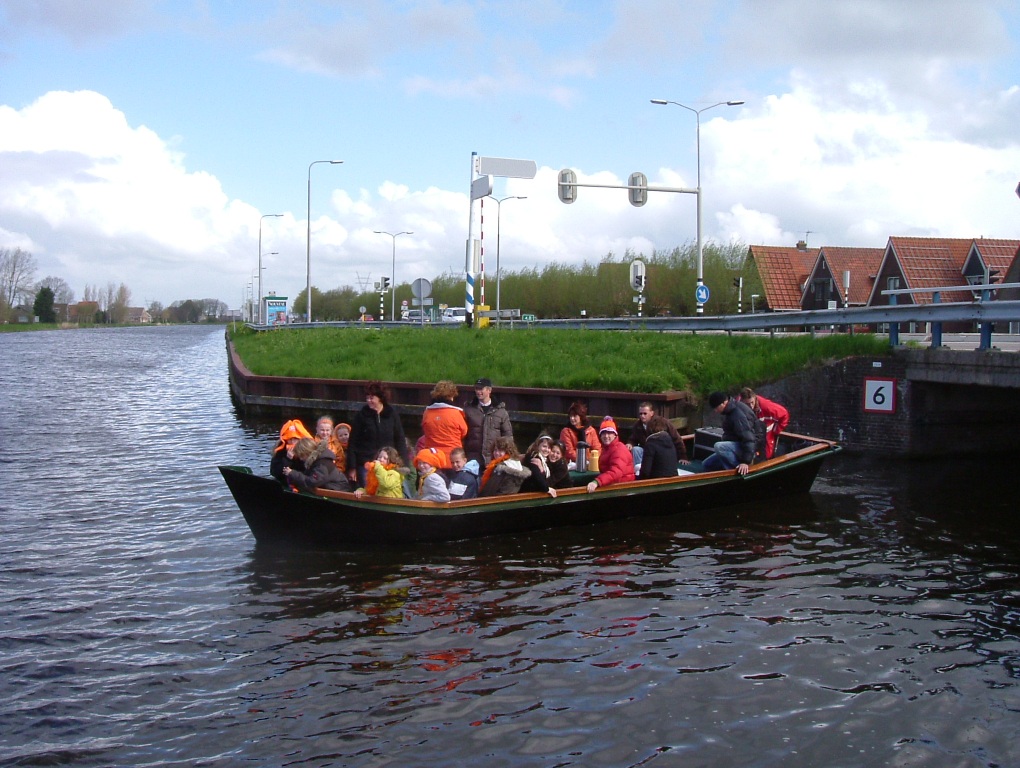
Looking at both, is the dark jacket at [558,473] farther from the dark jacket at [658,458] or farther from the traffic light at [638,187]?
the traffic light at [638,187]

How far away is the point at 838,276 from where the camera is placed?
1876 inches

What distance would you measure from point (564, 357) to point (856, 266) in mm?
32333

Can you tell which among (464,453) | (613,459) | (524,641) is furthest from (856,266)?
(524,641)

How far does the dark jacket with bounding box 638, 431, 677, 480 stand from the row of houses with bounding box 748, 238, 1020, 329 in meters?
25.9

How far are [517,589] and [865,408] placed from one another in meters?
10.1

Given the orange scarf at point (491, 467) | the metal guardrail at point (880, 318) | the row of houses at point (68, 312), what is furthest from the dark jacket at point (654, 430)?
the row of houses at point (68, 312)

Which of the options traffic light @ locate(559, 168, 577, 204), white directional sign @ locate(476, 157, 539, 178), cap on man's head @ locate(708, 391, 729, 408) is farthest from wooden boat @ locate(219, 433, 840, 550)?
traffic light @ locate(559, 168, 577, 204)

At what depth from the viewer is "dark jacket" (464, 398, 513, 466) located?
1190 cm

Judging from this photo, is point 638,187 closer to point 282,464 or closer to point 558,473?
point 558,473

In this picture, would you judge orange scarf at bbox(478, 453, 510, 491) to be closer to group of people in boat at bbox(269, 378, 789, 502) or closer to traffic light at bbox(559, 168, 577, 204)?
group of people in boat at bbox(269, 378, 789, 502)

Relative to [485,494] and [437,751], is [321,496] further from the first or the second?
[437,751]

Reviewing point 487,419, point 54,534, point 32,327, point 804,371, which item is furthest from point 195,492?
point 32,327

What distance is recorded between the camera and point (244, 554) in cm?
1051

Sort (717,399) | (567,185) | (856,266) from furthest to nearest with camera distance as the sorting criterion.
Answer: (856,266), (567,185), (717,399)
